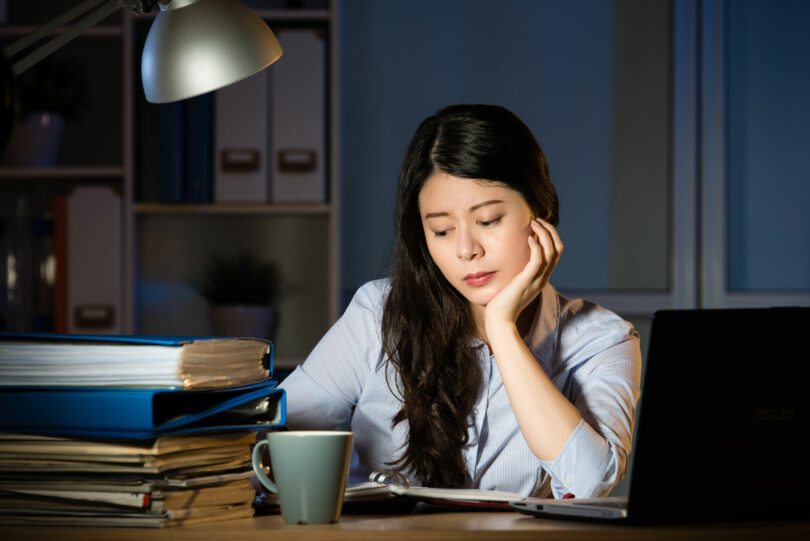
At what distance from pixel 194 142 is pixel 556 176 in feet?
3.94

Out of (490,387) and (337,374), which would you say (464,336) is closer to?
(490,387)

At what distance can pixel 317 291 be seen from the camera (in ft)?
9.55

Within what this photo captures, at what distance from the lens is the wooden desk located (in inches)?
30.5

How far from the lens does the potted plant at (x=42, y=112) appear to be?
8.75 feet

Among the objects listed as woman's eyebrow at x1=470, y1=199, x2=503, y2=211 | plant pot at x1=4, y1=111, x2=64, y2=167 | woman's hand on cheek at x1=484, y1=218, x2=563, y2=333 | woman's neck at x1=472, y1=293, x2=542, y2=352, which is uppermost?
plant pot at x1=4, y1=111, x2=64, y2=167

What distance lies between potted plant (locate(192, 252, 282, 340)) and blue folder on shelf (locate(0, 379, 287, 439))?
5.66 feet

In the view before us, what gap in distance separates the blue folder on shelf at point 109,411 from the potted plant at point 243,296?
1726 millimetres

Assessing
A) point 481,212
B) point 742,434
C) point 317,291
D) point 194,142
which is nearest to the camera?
point 742,434

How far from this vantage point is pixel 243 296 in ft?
8.74

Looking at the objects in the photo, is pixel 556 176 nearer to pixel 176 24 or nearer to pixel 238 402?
pixel 176 24

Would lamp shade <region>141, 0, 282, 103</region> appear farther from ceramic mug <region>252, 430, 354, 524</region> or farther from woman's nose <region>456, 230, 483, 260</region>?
ceramic mug <region>252, 430, 354, 524</region>

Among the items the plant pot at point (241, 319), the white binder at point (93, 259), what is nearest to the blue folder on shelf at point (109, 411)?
the plant pot at point (241, 319)

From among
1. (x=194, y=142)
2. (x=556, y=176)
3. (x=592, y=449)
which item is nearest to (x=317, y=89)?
(x=194, y=142)

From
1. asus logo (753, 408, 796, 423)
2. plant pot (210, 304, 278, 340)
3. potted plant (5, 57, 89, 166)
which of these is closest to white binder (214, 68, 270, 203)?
plant pot (210, 304, 278, 340)
